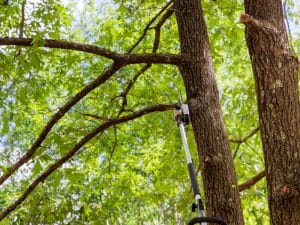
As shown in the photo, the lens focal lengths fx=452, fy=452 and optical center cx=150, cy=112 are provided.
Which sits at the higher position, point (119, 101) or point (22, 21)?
point (22, 21)

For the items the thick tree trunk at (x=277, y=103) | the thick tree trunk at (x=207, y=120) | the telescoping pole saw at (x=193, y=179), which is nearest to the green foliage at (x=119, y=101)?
the thick tree trunk at (x=207, y=120)

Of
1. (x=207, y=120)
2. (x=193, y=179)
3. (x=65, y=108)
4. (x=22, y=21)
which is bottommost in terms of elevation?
(x=193, y=179)

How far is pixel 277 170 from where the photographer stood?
1952mm

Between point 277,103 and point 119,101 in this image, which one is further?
point 119,101

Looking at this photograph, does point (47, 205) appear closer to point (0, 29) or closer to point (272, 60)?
point (0, 29)

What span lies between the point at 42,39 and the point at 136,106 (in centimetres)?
180

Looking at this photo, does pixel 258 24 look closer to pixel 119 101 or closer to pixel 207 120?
pixel 207 120

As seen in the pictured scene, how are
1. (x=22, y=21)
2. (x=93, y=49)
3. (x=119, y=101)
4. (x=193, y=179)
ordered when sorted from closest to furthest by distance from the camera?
(x=193, y=179) < (x=93, y=49) < (x=22, y=21) < (x=119, y=101)

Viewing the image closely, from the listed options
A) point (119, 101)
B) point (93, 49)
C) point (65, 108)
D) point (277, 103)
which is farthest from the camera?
point (119, 101)

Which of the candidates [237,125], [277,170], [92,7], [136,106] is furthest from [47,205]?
[92,7]

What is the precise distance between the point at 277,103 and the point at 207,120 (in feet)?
2.34

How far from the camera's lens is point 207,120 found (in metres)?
2.73

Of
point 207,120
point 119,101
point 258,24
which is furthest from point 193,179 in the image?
point 119,101

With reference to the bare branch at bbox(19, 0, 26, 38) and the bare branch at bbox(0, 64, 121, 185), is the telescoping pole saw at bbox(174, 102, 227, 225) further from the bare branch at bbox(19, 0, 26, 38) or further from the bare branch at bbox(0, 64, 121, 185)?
the bare branch at bbox(19, 0, 26, 38)
